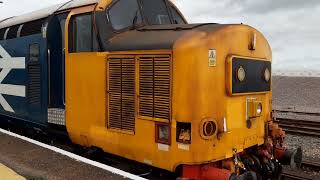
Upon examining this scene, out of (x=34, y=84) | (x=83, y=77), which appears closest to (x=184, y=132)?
(x=83, y=77)

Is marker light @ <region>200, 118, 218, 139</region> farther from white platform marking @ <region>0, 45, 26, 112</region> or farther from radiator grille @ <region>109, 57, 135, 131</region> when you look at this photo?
white platform marking @ <region>0, 45, 26, 112</region>

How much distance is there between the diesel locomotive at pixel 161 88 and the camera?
544cm

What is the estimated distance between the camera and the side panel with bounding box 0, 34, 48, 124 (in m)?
8.22

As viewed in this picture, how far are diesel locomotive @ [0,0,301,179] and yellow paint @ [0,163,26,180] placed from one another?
1.25 metres

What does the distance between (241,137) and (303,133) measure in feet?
23.9

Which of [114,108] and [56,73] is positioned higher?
[56,73]

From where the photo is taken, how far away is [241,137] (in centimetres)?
602

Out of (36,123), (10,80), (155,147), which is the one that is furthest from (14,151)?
(155,147)

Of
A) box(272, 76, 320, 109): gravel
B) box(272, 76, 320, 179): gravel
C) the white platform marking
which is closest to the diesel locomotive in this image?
the white platform marking

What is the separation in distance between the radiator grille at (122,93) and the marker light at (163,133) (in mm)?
498

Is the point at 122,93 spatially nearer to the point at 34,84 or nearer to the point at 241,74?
the point at 241,74

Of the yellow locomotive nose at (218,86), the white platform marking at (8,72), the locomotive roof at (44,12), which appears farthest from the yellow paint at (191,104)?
the white platform marking at (8,72)

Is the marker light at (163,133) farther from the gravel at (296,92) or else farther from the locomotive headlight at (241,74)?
the gravel at (296,92)

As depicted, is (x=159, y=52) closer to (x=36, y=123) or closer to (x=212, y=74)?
(x=212, y=74)
